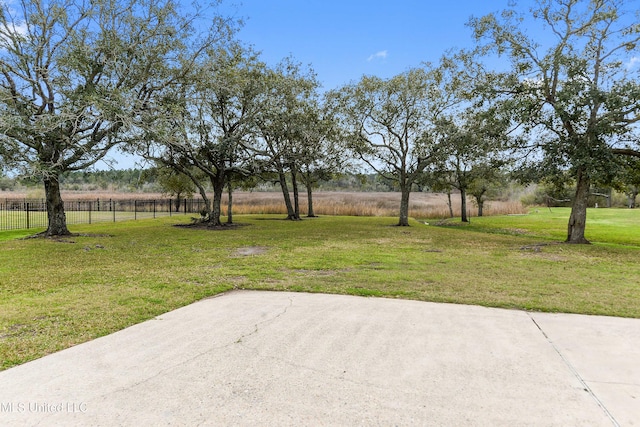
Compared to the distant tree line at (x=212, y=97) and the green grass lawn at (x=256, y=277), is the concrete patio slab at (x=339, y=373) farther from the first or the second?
the distant tree line at (x=212, y=97)

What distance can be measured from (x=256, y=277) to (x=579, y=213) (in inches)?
538

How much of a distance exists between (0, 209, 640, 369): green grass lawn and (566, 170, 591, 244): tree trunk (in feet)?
5.72

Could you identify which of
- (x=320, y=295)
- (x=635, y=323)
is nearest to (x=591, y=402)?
(x=635, y=323)

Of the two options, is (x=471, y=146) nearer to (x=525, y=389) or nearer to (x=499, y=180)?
(x=499, y=180)

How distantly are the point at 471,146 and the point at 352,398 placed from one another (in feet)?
58.3

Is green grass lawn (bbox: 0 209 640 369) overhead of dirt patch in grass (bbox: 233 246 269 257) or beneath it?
overhead

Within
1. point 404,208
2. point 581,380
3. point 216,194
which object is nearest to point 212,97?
point 216,194

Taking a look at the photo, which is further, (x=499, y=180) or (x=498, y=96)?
(x=499, y=180)

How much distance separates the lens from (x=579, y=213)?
14.7 m

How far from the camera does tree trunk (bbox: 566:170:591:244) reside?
560 inches

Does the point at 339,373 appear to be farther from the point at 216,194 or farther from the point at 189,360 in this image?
the point at 216,194

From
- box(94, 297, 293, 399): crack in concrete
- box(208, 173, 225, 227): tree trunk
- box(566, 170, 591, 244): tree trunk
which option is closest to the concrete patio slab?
box(94, 297, 293, 399): crack in concrete

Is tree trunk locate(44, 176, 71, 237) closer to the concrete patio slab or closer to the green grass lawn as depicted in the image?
the green grass lawn

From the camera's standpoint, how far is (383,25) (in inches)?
566
